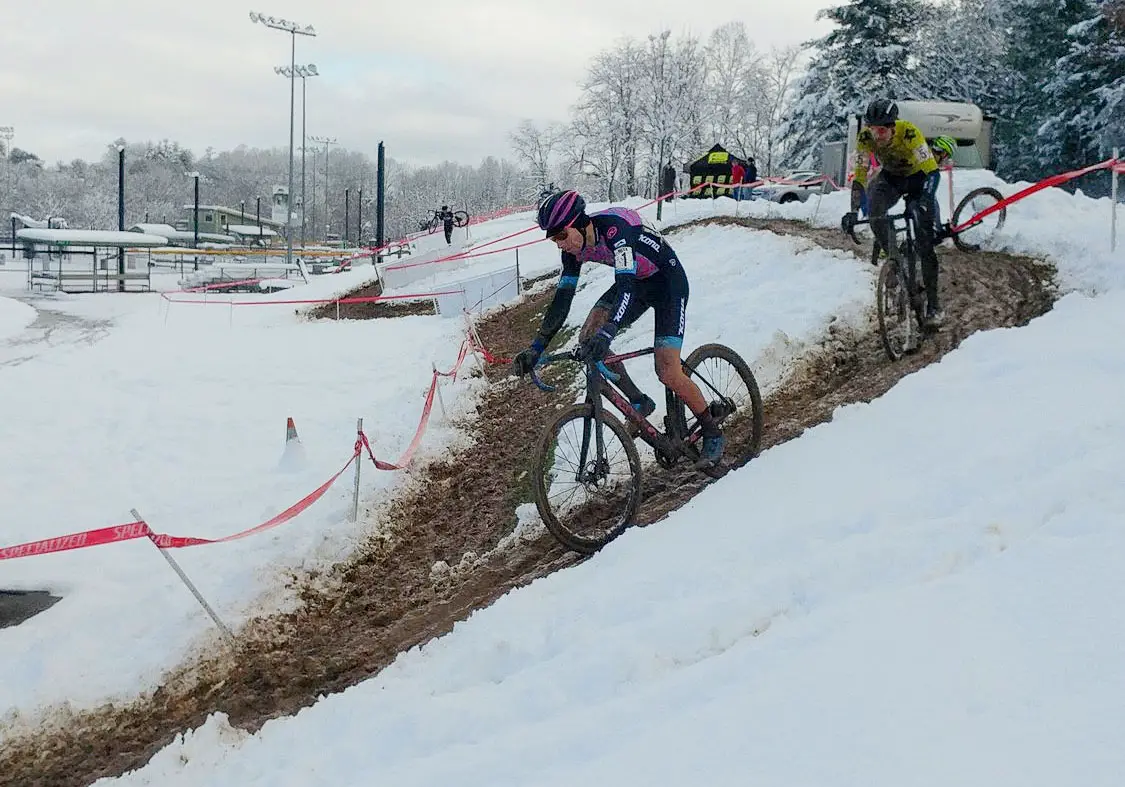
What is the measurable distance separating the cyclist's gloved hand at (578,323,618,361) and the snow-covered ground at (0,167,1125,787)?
1.15 metres

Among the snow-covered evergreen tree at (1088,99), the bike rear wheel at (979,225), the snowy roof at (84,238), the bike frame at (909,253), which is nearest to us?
the bike frame at (909,253)

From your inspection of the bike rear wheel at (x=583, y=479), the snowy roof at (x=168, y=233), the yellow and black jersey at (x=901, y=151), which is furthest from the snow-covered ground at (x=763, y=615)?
the snowy roof at (x=168, y=233)

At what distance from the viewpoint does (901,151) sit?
783 cm

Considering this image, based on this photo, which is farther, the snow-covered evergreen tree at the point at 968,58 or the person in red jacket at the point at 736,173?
the snow-covered evergreen tree at the point at 968,58

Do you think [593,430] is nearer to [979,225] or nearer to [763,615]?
[763,615]

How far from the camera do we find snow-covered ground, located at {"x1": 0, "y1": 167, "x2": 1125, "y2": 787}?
9.11 ft

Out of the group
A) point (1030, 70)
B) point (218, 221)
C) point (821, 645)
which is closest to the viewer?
point (821, 645)

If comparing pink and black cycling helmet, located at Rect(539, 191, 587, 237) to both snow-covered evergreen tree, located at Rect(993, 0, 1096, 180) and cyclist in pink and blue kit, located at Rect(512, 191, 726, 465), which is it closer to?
cyclist in pink and blue kit, located at Rect(512, 191, 726, 465)

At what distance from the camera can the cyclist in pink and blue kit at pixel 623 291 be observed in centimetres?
544

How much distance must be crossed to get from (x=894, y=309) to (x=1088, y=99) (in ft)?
98.3

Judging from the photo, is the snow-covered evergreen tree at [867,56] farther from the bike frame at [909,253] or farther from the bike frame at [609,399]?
the bike frame at [609,399]

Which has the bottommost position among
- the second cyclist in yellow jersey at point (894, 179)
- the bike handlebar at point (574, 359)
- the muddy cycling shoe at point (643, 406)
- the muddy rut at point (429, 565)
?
the muddy rut at point (429, 565)

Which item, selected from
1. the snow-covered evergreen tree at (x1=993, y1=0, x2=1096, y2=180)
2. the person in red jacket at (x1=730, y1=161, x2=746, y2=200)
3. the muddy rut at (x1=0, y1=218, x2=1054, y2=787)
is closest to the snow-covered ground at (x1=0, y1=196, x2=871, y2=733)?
the muddy rut at (x1=0, y1=218, x2=1054, y2=787)

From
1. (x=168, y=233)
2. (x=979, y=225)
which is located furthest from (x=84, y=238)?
(x=168, y=233)
